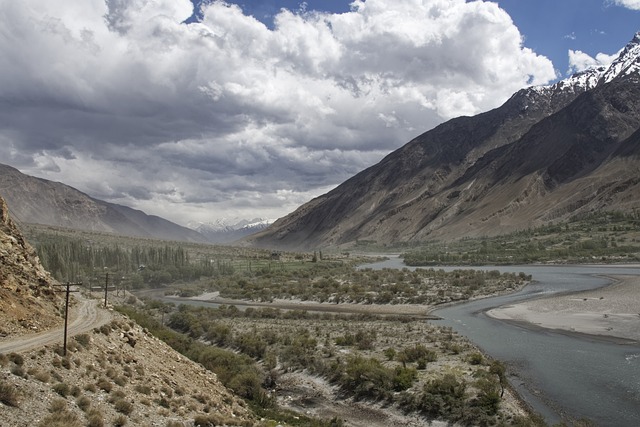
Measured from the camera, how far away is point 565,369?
35.4 meters

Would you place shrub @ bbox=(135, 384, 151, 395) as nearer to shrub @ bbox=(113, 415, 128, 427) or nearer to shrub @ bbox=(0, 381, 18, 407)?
shrub @ bbox=(113, 415, 128, 427)

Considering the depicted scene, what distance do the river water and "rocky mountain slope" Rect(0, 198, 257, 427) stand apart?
1734 centimetres

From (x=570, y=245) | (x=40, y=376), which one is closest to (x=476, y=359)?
(x=40, y=376)

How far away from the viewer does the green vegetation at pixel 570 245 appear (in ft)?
431

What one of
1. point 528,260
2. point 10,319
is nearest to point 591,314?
point 10,319

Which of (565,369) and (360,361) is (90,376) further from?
(565,369)

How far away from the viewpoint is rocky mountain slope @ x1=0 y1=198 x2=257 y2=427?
59.8ft

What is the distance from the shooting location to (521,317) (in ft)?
187

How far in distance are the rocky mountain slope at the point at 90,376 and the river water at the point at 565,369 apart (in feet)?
56.9

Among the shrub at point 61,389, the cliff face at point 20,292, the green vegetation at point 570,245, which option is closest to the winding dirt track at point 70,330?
the cliff face at point 20,292

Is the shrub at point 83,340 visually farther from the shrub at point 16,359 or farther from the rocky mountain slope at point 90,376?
the shrub at point 16,359

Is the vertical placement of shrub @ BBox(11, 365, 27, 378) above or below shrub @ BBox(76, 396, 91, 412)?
above

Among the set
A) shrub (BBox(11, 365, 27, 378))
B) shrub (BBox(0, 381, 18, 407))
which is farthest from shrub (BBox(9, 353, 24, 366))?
shrub (BBox(0, 381, 18, 407))

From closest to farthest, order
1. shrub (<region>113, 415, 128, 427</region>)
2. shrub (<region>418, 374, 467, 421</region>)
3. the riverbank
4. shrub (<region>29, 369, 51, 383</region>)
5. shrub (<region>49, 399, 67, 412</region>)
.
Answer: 1. shrub (<region>49, 399, 67, 412</region>)
2. shrub (<region>113, 415, 128, 427</region>)
3. shrub (<region>29, 369, 51, 383</region>)
4. shrub (<region>418, 374, 467, 421</region>)
5. the riverbank
